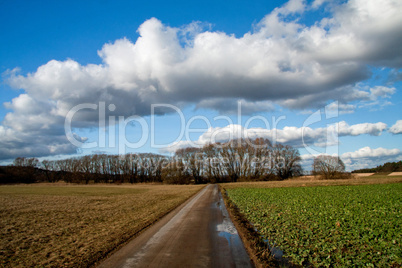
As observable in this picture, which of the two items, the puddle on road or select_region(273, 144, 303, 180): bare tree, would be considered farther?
select_region(273, 144, 303, 180): bare tree

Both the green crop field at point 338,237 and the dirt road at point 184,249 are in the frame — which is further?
the dirt road at point 184,249

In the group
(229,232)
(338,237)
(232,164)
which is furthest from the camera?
(232,164)

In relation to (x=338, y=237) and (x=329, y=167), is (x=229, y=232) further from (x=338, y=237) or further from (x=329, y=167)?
(x=329, y=167)

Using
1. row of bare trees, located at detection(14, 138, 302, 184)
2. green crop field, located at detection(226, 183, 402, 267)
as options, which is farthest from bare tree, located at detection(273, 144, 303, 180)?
green crop field, located at detection(226, 183, 402, 267)

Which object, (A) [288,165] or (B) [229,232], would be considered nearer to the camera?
(B) [229,232]

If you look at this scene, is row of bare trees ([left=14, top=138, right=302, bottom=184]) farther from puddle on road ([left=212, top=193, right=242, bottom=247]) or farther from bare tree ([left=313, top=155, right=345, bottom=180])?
puddle on road ([left=212, top=193, right=242, bottom=247])

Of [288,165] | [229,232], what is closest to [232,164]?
[288,165]

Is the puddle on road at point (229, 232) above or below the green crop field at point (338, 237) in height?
below

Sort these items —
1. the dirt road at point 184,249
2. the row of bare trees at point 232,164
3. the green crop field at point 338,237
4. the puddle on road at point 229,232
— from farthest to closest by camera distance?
1. the row of bare trees at point 232,164
2. the puddle on road at point 229,232
3. the dirt road at point 184,249
4. the green crop field at point 338,237

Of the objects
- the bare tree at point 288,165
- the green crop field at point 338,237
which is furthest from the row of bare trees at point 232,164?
the green crop field at point 338,237

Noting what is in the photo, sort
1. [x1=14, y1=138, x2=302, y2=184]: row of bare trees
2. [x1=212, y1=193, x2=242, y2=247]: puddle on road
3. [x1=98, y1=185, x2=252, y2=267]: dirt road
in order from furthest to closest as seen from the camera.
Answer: [x1=14, y1=138, x2=302, y2=184]: row of bare trees, [x1=212, y1=193, x2=242, y2=247]: puddle on road, [x1=98, y1=185, x2=252, y2=267]: dirt road

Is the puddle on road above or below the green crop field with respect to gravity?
below

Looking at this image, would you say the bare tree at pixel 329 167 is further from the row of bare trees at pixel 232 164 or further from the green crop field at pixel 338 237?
the green crop field at pixel 338 237

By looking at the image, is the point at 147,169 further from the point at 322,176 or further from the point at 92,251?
the point at 92,251
